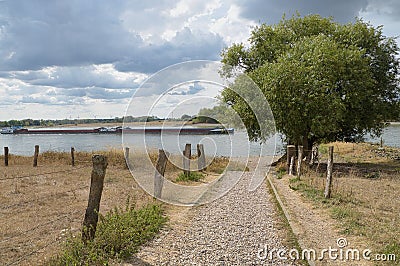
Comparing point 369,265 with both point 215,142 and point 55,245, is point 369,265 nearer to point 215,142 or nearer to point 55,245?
point 55,245

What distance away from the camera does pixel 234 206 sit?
1079 cm

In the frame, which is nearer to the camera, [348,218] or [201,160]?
[348,218]

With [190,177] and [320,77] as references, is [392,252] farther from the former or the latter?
[320,77]

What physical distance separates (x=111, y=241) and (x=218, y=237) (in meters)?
2.12

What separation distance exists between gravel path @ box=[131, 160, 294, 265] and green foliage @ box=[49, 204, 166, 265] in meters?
0.25

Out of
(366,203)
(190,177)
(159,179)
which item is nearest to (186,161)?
(190,177)

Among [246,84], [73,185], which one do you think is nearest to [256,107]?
[246,84]

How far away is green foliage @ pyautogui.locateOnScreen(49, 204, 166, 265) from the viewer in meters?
5.84

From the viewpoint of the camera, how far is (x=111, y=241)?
21.3ft

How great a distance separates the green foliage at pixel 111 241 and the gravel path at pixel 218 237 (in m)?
0.25

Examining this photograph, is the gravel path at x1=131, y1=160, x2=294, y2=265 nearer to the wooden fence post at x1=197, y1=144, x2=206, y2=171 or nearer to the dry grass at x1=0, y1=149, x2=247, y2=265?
the dry grass at x1=0, y1=149, x2=247, y2=265

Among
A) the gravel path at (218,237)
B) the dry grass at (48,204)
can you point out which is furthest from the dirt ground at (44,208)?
the gravel path at (218,237)

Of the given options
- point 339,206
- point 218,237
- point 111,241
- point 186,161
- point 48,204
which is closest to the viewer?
point 111,241

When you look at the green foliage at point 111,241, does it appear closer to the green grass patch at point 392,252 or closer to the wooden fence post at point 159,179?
the wooden fence post at point 159,179
